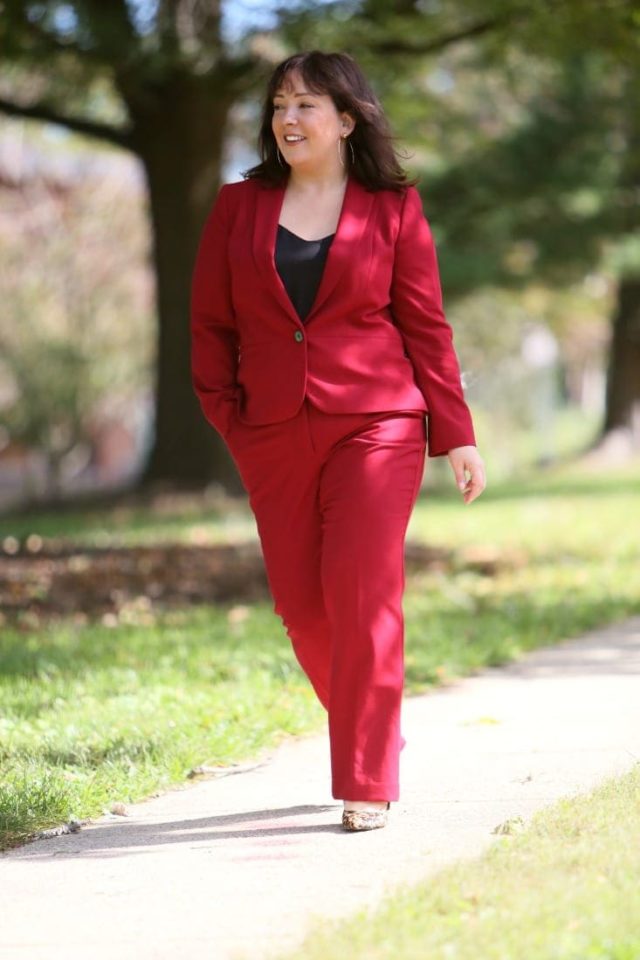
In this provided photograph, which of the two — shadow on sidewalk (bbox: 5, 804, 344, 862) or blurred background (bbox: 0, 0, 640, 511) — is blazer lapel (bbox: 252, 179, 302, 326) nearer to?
blurred background (bbox: 0, 0, 640, 511)

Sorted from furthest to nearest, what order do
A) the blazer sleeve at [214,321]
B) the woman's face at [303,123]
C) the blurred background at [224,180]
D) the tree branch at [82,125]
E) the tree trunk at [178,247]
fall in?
the tree branch at [82,125] → the tree trunk at [178,247] → the blurred background at [224,180] → the blazer sleeve at [214,321] → the woman's face at [303,123]

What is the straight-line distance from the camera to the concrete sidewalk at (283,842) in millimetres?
3457

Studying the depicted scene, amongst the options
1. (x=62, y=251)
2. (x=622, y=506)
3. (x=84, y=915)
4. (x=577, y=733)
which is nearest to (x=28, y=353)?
(x=62, y=251)

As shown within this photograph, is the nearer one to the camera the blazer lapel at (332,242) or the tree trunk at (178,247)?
the blazer lapel at (332,242)

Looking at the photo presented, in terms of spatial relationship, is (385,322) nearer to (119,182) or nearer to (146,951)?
(146,951)

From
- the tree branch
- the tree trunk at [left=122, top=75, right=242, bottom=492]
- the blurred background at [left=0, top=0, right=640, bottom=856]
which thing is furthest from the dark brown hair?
the tree branch

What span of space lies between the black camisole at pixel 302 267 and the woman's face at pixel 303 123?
0.25 meters

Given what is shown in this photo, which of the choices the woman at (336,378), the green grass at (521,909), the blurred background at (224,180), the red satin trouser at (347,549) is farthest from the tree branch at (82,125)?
the green grass at (521,909)

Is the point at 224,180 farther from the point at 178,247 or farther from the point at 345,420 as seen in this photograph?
the point at 345,420

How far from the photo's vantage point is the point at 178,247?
16.0m

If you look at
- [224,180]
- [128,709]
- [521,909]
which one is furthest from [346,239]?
[224,180]

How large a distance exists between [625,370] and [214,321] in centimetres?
2251

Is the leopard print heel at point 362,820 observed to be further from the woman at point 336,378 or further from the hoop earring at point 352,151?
the hoop earring at point 352,151

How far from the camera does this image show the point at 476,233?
21.3m
